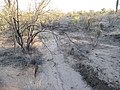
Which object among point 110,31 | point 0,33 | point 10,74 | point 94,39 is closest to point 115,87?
point 10,74

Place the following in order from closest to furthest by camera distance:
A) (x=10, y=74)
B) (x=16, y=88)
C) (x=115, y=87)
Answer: (x=115, y=87)
(x=16, y=88)
(x=10, y=74)

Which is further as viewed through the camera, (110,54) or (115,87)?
(110,54)

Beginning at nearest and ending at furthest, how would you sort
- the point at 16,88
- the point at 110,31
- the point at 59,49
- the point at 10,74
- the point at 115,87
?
the point at 115,87, the point at 16,88, the point at 10,74, the point at 59,49, the point at 110,31

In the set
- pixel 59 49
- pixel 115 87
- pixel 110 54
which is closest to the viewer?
pixel 115 87

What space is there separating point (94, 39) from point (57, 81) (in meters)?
8.63

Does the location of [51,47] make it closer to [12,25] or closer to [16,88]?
[12,25]

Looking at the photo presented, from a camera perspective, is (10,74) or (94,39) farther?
(94,39)

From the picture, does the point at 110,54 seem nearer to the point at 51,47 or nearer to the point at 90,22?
the point at 51,47

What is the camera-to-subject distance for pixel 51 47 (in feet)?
69.5

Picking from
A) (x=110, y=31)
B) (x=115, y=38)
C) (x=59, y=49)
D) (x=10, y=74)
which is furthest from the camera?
(x=110, y=31)

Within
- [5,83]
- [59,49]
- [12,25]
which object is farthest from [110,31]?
[5,83]

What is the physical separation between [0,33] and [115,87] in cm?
1480

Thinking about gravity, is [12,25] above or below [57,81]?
above

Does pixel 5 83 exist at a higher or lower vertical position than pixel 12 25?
lower
